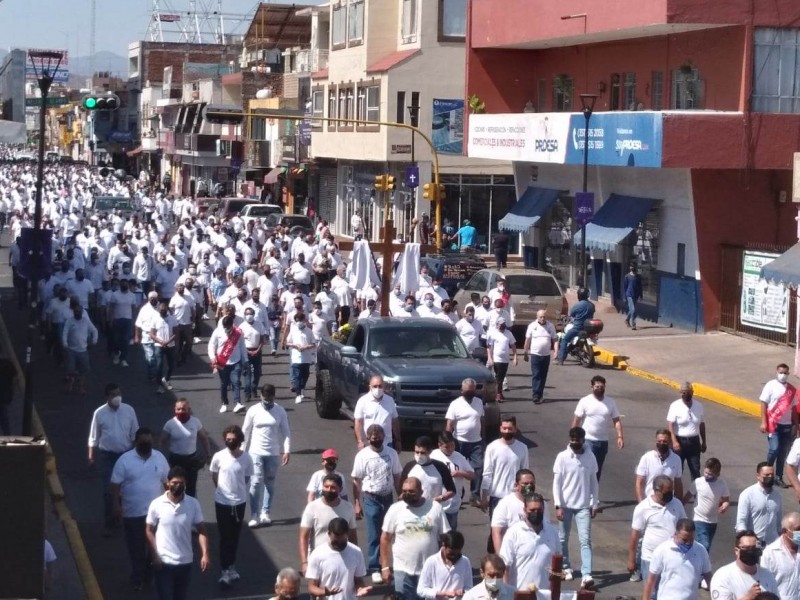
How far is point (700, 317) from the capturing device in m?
30.3

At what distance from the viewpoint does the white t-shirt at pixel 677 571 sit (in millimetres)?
9969

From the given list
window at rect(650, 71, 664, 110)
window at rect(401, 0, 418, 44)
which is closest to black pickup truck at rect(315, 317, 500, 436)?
window at rect(650, 71, 664, 110)

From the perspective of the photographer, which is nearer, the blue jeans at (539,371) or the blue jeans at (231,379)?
A: the blue jeans at (231,379)

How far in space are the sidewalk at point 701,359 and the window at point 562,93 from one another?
9.62 m

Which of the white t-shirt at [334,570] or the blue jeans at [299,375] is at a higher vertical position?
the white t-shirt at [334,570]

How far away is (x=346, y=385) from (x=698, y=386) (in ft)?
25.1

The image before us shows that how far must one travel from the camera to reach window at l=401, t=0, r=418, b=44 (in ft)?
169

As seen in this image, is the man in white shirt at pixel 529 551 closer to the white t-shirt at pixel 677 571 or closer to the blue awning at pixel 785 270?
the white t-shirt at pixel 677 571

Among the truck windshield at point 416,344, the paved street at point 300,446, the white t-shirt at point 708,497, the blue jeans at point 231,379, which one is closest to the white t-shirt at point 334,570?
the paved street at point 300,446

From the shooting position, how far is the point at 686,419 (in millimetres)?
15109

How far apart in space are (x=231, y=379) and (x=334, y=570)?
10.6 meters

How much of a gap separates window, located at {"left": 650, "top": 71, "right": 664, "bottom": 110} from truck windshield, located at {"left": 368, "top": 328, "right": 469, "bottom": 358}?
1671 cm

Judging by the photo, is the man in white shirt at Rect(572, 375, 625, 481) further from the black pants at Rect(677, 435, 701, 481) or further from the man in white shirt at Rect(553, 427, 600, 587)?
the man in white shirt at Rect(553, 427, 600, 587)

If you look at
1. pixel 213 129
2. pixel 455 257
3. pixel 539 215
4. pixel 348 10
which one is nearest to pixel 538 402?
pixel 455 257
